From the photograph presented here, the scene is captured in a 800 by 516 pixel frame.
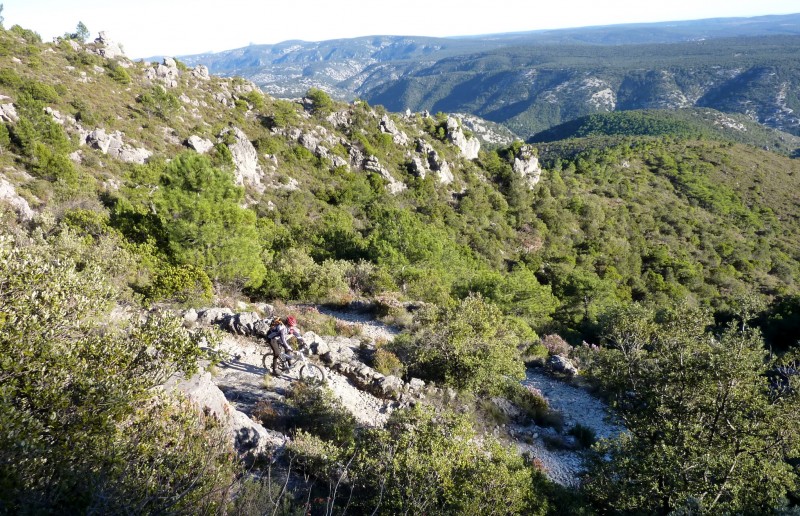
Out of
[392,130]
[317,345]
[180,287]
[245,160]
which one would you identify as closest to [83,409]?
[317,345]

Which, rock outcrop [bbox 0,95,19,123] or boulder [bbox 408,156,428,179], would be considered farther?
boulder [bbox 408,156,428,179]

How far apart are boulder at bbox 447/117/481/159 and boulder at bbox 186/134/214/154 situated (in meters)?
38.3

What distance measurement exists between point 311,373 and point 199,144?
40364mm

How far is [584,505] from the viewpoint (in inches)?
367

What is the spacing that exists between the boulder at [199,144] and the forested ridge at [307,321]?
1.23 feet

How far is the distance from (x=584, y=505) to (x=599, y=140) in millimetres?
130572

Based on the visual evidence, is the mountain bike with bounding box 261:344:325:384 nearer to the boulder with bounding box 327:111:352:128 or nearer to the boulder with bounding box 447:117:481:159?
the boulder with bounding box 327:111:352:128

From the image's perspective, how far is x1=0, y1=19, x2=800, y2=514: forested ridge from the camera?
5.66 m

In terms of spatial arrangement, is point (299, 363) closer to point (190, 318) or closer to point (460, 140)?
point (190, 318)

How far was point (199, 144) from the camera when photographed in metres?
44.7

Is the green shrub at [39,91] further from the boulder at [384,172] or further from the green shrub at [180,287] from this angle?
the green shrub at [180,287]

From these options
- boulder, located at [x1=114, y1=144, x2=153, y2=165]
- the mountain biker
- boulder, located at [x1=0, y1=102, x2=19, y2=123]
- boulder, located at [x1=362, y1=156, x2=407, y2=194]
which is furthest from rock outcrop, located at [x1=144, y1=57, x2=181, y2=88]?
the mountain biker

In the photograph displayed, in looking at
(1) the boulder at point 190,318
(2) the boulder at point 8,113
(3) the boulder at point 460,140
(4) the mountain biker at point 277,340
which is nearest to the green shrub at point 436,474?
(4) the mountain biker at point 277,340

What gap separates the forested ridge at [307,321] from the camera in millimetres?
5660
